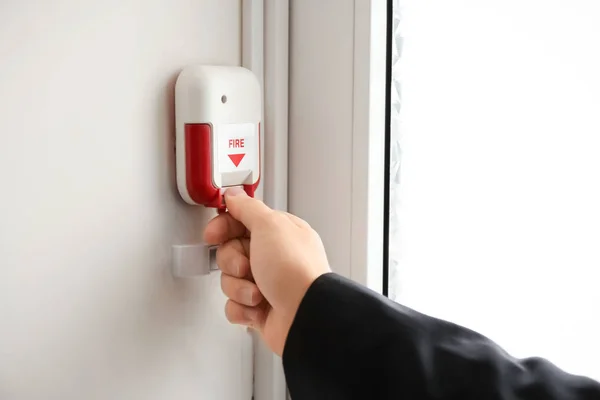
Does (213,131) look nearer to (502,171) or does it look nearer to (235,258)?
(235,258)

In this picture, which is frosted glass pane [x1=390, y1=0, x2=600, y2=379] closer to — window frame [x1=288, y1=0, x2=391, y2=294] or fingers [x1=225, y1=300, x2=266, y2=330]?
window frame [x1=288, y1=0, x2=391, y2=294]

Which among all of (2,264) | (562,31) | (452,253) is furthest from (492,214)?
(2,264)

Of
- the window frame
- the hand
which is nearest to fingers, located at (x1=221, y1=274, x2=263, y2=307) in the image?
the hand

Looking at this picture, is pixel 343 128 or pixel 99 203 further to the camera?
pixel 343 128

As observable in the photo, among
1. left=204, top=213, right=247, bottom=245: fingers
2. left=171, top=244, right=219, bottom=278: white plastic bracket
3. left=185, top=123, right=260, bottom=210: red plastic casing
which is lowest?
left=171, top=244, right=219, bottom=278: white plastic bracket

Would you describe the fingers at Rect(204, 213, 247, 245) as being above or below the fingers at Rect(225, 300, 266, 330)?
above

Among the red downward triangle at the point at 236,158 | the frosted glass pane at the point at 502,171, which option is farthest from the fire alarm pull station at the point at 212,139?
the frosted glass pane at the point at 502,171

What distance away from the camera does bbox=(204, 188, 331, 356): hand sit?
22.1 inches

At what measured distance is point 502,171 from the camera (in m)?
0.66

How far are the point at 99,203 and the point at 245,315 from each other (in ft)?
0.52

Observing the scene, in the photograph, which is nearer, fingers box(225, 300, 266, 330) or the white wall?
the white wall

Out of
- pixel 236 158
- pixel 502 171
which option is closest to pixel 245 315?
pixel 236 158

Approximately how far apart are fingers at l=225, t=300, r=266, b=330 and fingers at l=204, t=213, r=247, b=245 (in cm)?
6

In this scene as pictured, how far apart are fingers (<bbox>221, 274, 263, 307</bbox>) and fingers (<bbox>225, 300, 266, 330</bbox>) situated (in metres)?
0.01
